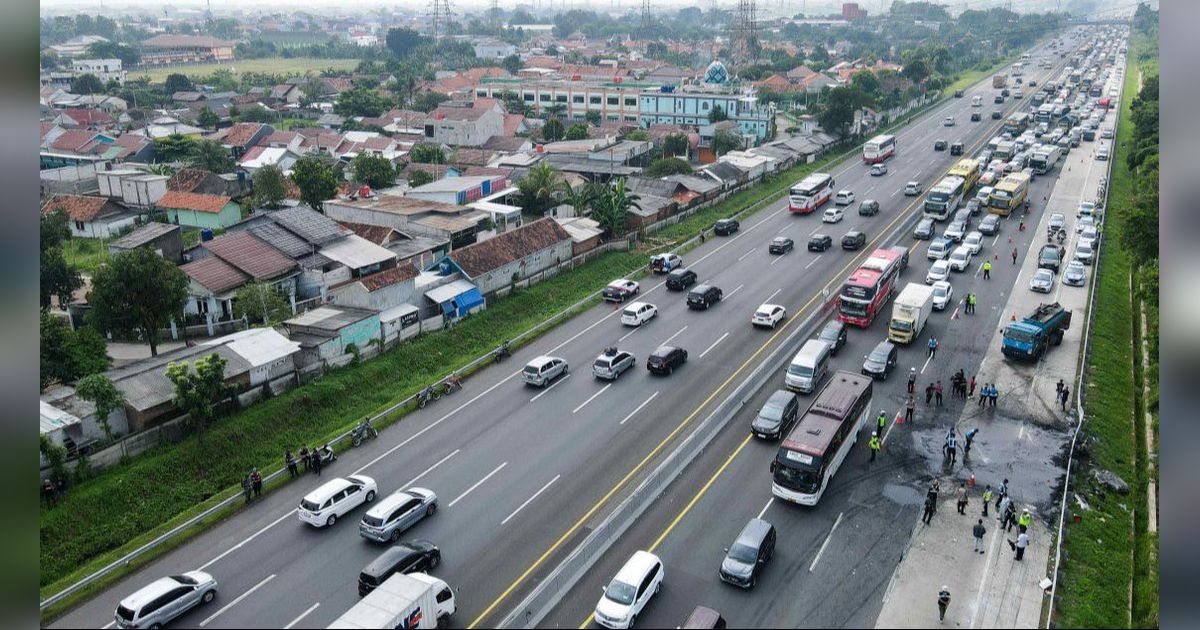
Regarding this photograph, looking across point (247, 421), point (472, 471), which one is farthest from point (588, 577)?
point (247, 421)

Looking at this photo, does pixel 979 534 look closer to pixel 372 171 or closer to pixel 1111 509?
pixel 1111 509

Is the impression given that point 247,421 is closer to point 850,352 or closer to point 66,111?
point 850,352

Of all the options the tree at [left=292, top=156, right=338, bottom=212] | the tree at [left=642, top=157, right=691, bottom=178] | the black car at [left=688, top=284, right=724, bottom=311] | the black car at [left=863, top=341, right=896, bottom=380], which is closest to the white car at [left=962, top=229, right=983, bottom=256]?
the black car at [left=688, top=284, right=724, bottom=311]

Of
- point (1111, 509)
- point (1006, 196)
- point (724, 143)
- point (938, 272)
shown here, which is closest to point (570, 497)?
point (1111, 509)

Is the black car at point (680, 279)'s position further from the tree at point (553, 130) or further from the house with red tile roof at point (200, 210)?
the tree at point (553, 130)

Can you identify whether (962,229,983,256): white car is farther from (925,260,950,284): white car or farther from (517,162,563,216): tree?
(517,162,563,216): tree

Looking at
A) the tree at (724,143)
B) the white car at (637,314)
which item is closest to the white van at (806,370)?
the white car at (637,314)

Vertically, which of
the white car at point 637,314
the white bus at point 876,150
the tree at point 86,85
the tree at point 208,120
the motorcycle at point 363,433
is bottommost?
the motorcycle at point 363,433
